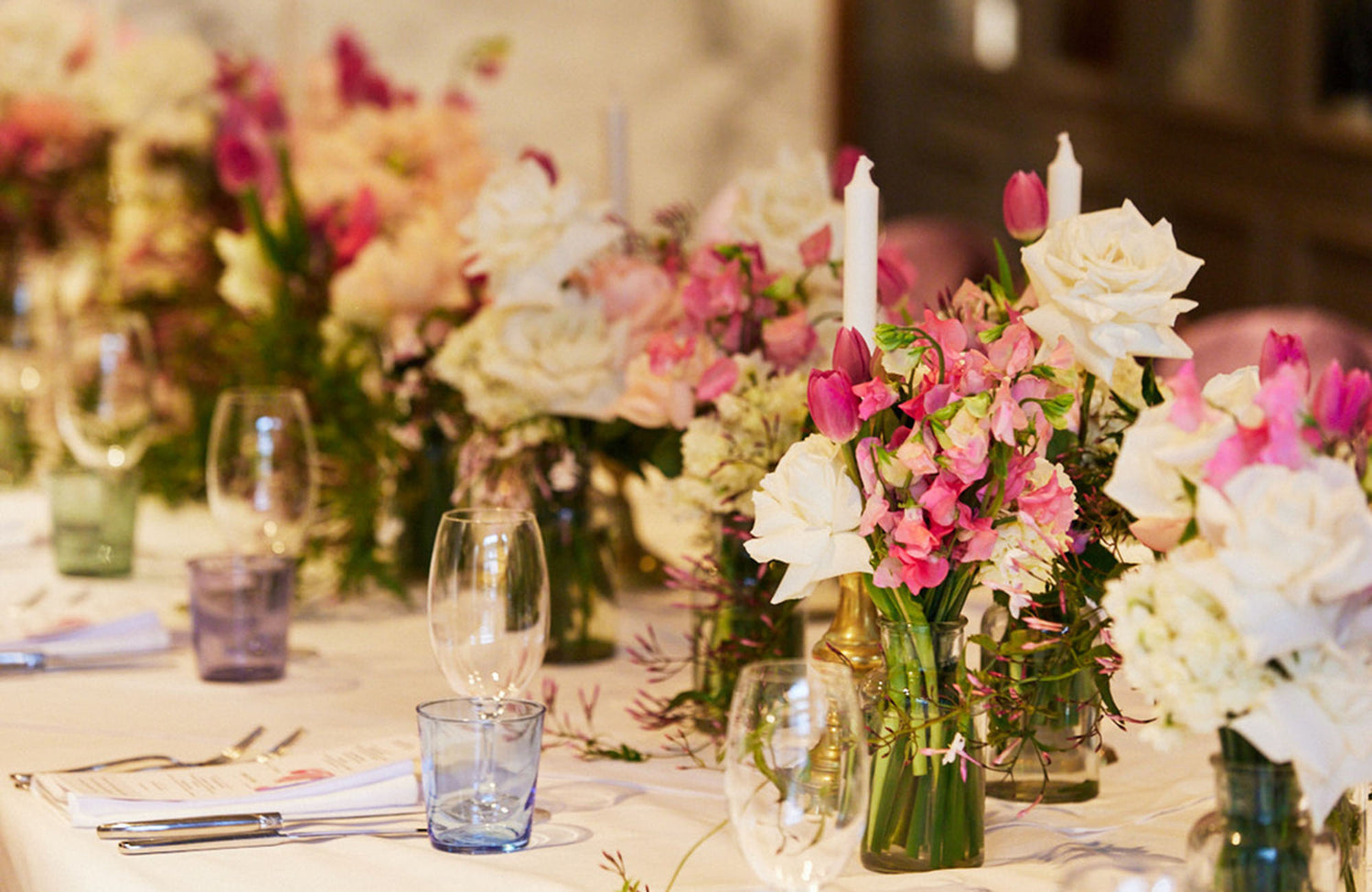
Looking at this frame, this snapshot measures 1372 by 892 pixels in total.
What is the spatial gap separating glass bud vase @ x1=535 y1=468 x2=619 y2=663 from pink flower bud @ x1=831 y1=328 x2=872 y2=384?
63 cm

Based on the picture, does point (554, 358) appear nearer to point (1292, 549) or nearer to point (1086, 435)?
point (1086, 435)

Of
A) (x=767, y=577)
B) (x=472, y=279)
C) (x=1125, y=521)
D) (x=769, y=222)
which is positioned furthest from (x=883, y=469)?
(x=472, y=279)

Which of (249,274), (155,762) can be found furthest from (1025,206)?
(249,274)

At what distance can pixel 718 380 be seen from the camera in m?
1.33

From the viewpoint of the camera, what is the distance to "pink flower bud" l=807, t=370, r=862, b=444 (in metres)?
0.97

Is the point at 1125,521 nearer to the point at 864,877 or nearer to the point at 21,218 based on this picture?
the point at 864,877

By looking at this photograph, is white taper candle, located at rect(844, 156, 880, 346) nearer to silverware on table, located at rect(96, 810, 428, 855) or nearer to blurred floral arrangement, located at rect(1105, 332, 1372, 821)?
blurred floral arrangement, located at rect(1105, 332, 1372, 821)

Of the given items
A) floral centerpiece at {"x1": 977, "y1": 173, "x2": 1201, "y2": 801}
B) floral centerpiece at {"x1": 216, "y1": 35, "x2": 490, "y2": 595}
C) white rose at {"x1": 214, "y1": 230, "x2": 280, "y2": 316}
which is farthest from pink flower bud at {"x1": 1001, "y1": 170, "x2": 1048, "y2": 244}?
white rose at {"x1": 214, "y1": 230, "x2": 280, "y2": 316}

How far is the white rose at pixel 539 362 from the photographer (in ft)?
5.02

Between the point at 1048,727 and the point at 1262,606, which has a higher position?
the point at 1262,606

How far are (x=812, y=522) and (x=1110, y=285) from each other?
24cm

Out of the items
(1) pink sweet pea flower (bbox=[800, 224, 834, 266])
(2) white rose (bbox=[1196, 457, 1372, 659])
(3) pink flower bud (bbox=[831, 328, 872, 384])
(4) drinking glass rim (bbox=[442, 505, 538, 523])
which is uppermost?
(1) pink sweet pea flower (bbox=[800, 224, 834, 266])

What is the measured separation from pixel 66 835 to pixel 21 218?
1.99 metres

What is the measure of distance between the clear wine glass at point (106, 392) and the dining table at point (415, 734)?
0.20 meters
